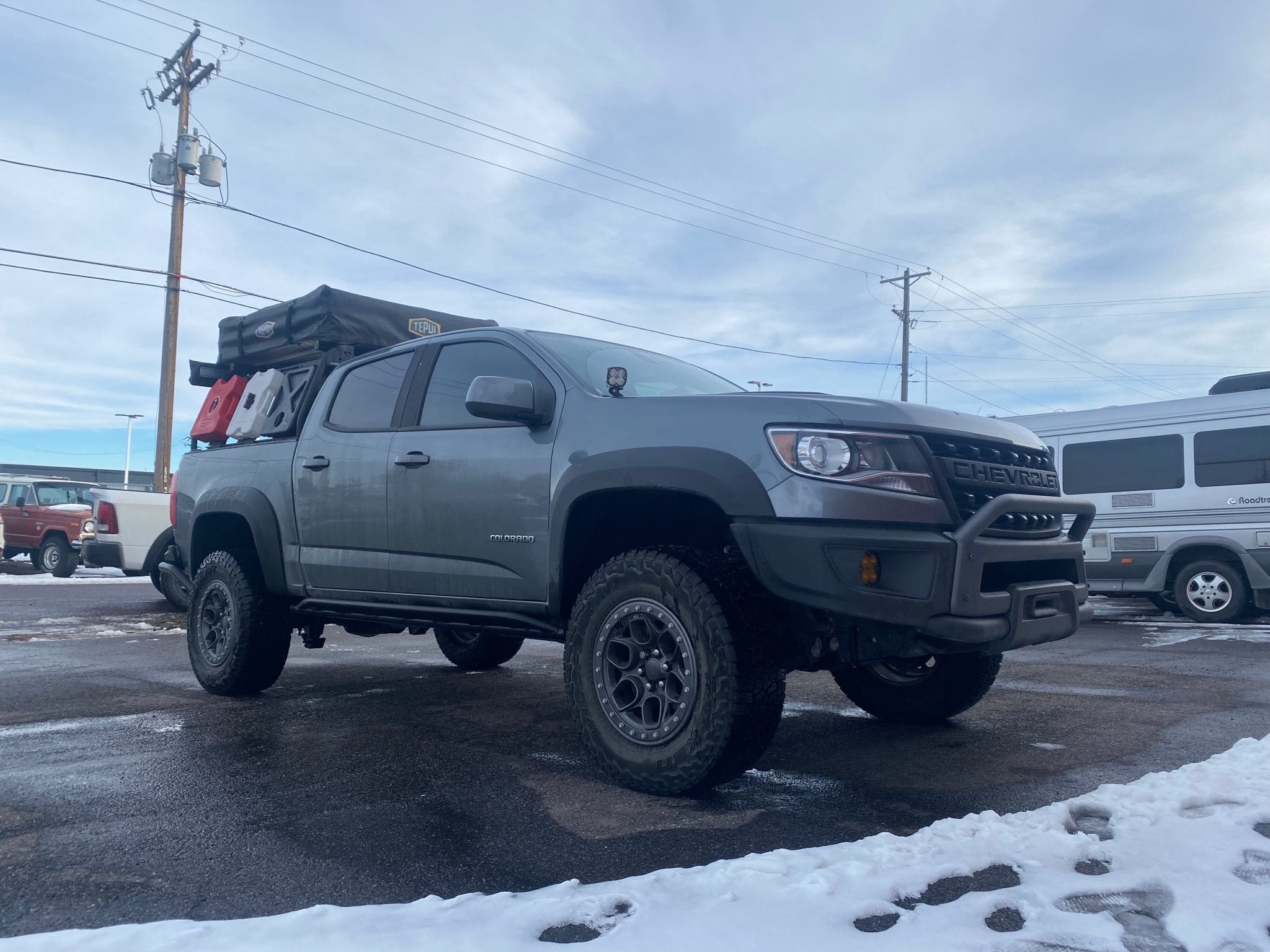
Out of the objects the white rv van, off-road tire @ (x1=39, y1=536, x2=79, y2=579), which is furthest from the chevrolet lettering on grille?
off-road tire @ (x1=39, y1=536, x2=79, y2=579)

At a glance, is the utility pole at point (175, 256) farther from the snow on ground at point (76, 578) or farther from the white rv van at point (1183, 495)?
the white rv van at point (1183, 495)

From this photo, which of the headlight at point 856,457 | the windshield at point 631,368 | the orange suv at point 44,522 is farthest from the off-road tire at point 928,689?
the orange suv at point 44,522

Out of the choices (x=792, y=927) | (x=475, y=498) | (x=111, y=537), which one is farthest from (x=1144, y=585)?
(x=111, y=537)

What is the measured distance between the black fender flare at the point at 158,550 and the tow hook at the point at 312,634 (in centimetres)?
608

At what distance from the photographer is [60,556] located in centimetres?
1892

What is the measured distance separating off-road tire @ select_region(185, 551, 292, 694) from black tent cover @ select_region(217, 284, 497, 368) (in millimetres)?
1525

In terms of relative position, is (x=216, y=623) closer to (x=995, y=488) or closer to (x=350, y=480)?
(x=350, y=480)

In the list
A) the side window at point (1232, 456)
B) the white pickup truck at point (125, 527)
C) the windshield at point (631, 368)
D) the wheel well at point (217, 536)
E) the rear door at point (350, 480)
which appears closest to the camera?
the windshield at point (631, 368)

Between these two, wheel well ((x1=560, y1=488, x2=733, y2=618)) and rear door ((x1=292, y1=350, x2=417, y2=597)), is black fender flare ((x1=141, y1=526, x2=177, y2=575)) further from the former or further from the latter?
wheel well ((x1=560, y1=488, x2=733, y2=618))

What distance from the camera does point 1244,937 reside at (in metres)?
2.20

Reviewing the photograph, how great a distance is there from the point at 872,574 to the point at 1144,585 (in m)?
9.27

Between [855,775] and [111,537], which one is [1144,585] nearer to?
[855,775]

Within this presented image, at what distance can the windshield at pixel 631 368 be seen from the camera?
4344 mm

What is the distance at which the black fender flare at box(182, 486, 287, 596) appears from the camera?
542cm
